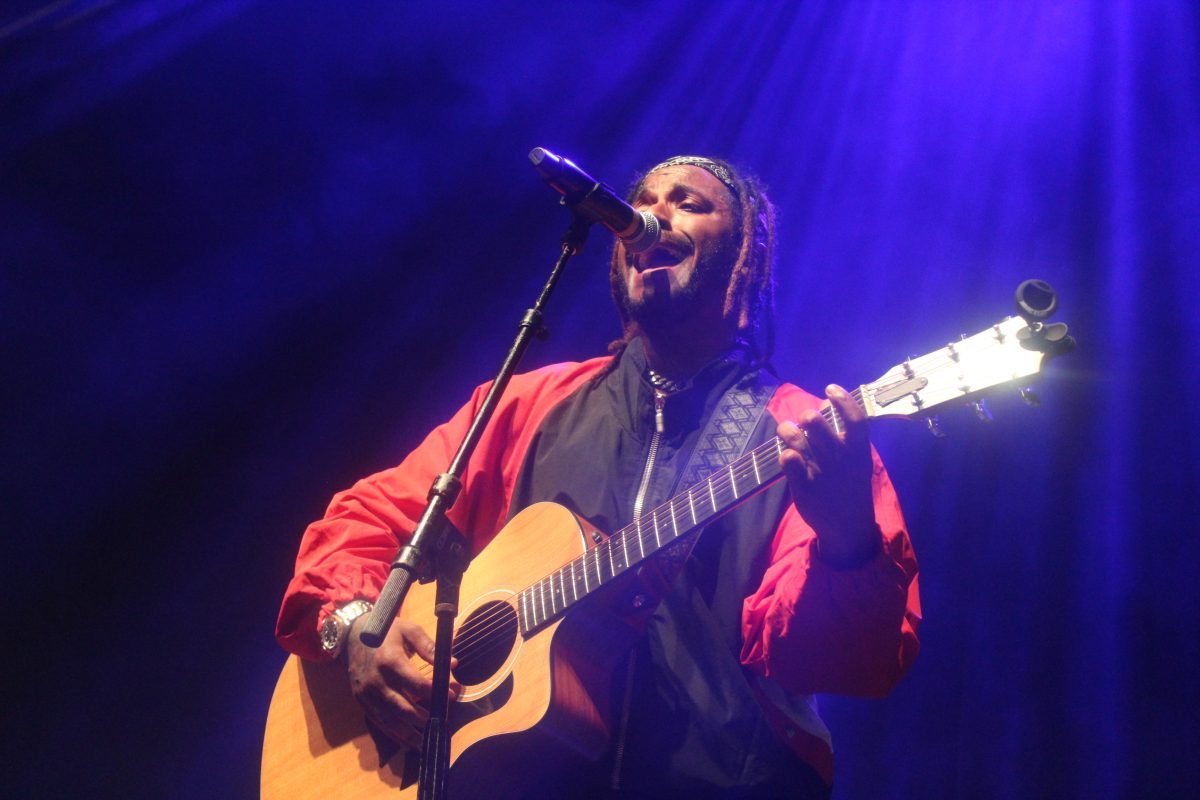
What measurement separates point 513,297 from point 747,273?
160cm

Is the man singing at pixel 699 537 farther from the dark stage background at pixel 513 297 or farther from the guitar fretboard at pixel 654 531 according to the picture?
the dark stage background at pixel 513 297

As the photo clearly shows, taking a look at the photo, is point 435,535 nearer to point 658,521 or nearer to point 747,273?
point 658,521

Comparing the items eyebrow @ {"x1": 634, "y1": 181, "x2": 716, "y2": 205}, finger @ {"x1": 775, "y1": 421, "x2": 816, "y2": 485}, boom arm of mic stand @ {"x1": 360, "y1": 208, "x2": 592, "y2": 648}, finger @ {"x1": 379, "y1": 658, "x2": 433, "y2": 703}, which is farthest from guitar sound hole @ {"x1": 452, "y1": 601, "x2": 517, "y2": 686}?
eyebrow @ {"x1": 634, "y1": 181, "x2": 716, "y2": 205}

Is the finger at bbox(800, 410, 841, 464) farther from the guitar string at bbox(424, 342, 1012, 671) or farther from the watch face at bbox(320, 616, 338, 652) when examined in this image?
the watch face at bbox(320, 616, 338, 652)

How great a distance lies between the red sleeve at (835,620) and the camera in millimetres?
1628

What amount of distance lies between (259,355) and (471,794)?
272cm

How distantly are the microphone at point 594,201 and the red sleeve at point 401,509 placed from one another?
3.04 ft

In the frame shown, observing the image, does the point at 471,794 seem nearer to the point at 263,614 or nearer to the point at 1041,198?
the point at 263,614

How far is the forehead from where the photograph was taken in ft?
9.68

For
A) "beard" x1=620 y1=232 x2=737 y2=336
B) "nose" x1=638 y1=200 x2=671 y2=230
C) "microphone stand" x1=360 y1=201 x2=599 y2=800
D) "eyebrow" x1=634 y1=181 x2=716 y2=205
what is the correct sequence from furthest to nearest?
"eyebrow" x1=634 y1=181 x2=716 y2=205 → "nose" x1=638 y1=200 x2=671 y2=230 → "beard" x1=620 y1=232 x2=737 y2=336 → "microphone stand" x1=360 y1=201 x2=599 y2=800

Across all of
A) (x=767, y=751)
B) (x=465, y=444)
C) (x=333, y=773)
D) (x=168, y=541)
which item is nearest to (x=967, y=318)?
(x=767, y=751)

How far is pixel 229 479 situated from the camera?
3.52 metres

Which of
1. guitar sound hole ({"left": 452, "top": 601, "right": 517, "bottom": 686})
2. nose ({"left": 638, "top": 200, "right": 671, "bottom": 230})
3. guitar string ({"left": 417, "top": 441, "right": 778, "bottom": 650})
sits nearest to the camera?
guitar string ({"left": 417, "top": 441, "right": 778, "bottom": 650})

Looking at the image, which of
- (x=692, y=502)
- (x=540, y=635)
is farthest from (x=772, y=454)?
(x=540, y=635)
